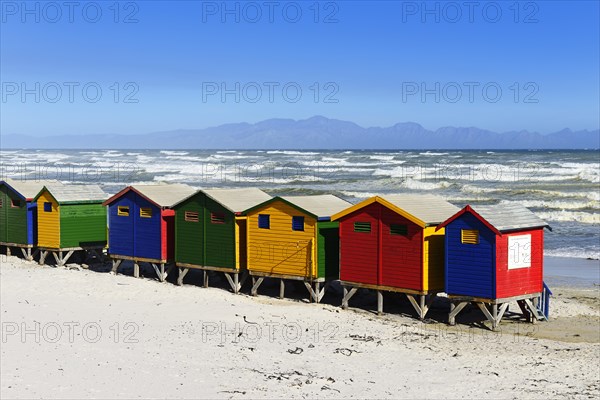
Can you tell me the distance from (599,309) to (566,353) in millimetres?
5527

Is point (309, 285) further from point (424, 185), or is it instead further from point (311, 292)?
point (424, 185)

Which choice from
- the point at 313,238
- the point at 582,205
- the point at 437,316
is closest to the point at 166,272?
the point at 313,238

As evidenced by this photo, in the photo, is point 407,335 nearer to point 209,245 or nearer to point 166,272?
point 209,245

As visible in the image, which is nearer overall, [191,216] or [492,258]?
[492,258]

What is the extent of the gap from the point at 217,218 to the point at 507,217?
8.69 m

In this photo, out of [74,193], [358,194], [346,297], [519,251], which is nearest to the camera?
[519,251]

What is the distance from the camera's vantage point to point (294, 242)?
2369 cm

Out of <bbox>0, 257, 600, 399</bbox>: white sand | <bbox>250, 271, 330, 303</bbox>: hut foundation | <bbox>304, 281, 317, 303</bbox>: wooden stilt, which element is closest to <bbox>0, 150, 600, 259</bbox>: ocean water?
<bbox>250, 271, 330, 303</bbox>: hut foundation

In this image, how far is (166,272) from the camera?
27141mm

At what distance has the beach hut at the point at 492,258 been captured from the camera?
2031 centimetres

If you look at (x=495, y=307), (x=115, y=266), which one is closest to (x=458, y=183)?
(x=115, y=266)

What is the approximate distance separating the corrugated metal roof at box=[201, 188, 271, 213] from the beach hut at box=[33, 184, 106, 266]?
6383 millimetres

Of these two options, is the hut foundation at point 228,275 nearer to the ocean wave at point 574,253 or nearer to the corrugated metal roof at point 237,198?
the corrugated metal roof at point 237,198

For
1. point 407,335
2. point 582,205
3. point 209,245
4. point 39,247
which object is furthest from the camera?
point 582,205
